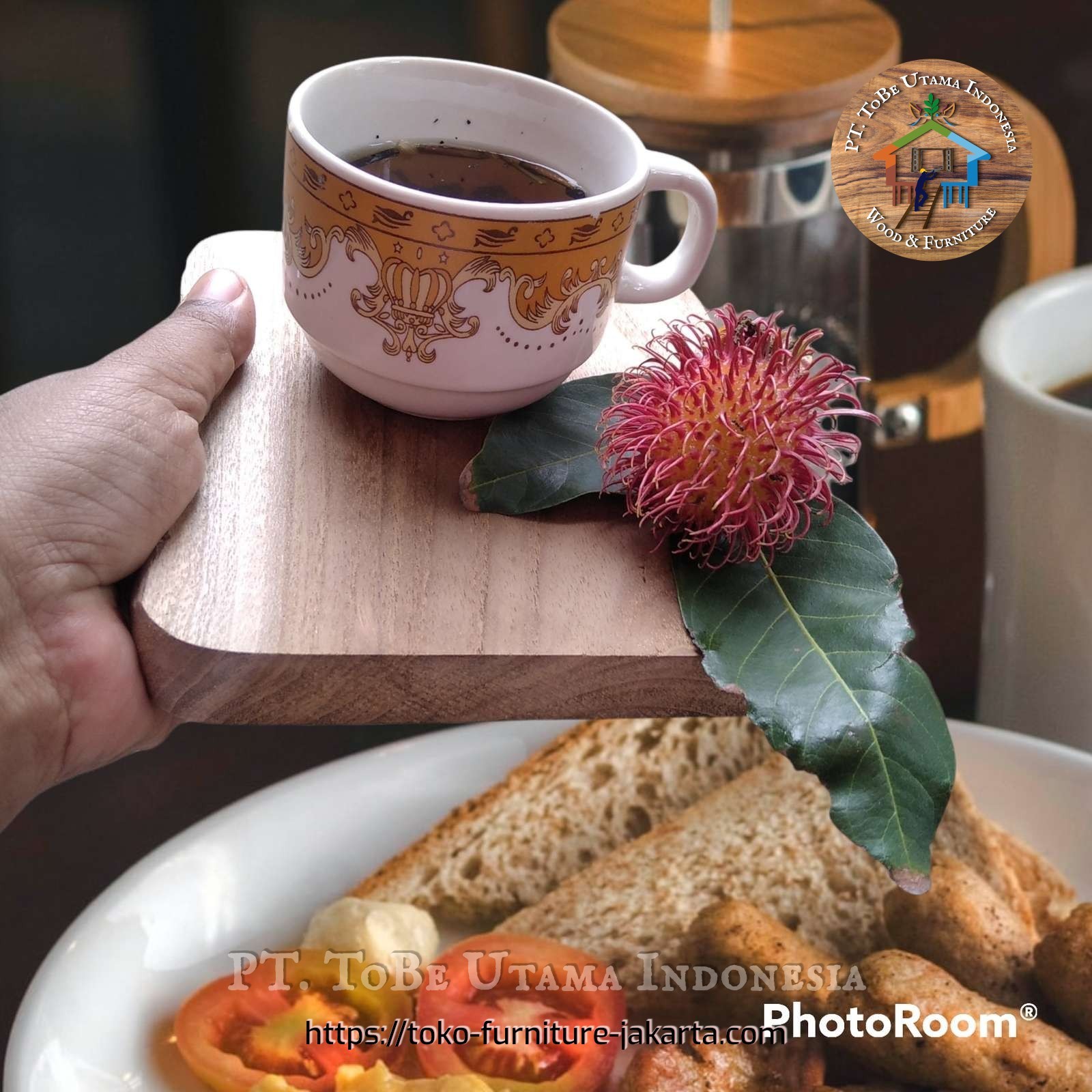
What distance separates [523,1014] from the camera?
1.54ft

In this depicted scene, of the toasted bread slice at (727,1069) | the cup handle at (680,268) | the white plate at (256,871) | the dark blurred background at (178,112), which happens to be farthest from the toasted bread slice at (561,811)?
the dark blurred background at (178,112)

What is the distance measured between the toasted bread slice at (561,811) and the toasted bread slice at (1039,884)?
10cm

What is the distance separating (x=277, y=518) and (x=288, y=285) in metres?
0.07

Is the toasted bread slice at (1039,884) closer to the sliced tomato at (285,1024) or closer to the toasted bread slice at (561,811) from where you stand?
the toasted bread slice at (561,811)

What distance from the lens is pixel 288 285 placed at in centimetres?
41

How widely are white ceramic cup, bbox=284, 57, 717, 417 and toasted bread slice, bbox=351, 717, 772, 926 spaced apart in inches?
8.4

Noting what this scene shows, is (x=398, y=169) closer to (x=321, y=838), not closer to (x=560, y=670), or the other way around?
(x=560, y=670)

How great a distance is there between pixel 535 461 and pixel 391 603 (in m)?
0.06

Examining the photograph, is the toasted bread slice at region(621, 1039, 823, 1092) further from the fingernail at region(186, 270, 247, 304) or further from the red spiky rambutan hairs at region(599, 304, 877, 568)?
the fingernail at region(186, 270, 247, 304)

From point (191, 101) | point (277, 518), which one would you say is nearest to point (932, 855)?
point (277, 518)

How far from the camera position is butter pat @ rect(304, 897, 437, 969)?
49 centimetres

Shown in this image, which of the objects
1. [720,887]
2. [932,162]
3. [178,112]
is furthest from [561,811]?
[178,112]

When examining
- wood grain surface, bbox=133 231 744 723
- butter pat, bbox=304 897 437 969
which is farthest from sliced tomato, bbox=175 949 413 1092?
wood grain surface, bbox=133 231 744 723

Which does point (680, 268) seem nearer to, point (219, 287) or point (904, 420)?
point (219, 287)
